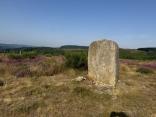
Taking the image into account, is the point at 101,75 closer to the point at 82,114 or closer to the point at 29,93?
the point at 82,114

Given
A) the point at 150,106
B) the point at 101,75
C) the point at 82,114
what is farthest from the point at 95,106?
the point at 101,75

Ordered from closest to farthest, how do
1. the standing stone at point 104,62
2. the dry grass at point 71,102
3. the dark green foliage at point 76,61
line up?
the dry grass at point 71,102, the standing stone at point 104,62, the dark green foliage at point 76,61

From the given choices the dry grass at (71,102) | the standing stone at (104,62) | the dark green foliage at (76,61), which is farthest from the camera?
the dark green foliage at (76,61)

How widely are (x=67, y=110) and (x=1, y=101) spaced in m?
2.19

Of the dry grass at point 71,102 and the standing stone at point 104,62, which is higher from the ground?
the standing stone at point 104,62

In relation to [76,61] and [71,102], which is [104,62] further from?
[76,61]

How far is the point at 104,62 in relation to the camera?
18.7ft

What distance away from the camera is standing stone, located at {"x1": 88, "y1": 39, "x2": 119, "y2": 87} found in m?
5.52

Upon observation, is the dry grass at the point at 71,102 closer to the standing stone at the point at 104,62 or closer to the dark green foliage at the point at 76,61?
the standing stone at the point at 104,62

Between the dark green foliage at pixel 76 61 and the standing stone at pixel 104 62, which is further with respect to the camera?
the dark green foliage at pixel 76 61

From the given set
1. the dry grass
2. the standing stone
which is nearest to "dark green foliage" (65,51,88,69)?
the standing stone

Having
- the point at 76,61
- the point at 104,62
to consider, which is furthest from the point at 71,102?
the point at 76,61

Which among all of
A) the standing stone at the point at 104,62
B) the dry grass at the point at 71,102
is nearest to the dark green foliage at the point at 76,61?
the standing stone at the point at 104,62

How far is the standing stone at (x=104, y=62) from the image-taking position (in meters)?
5.52
